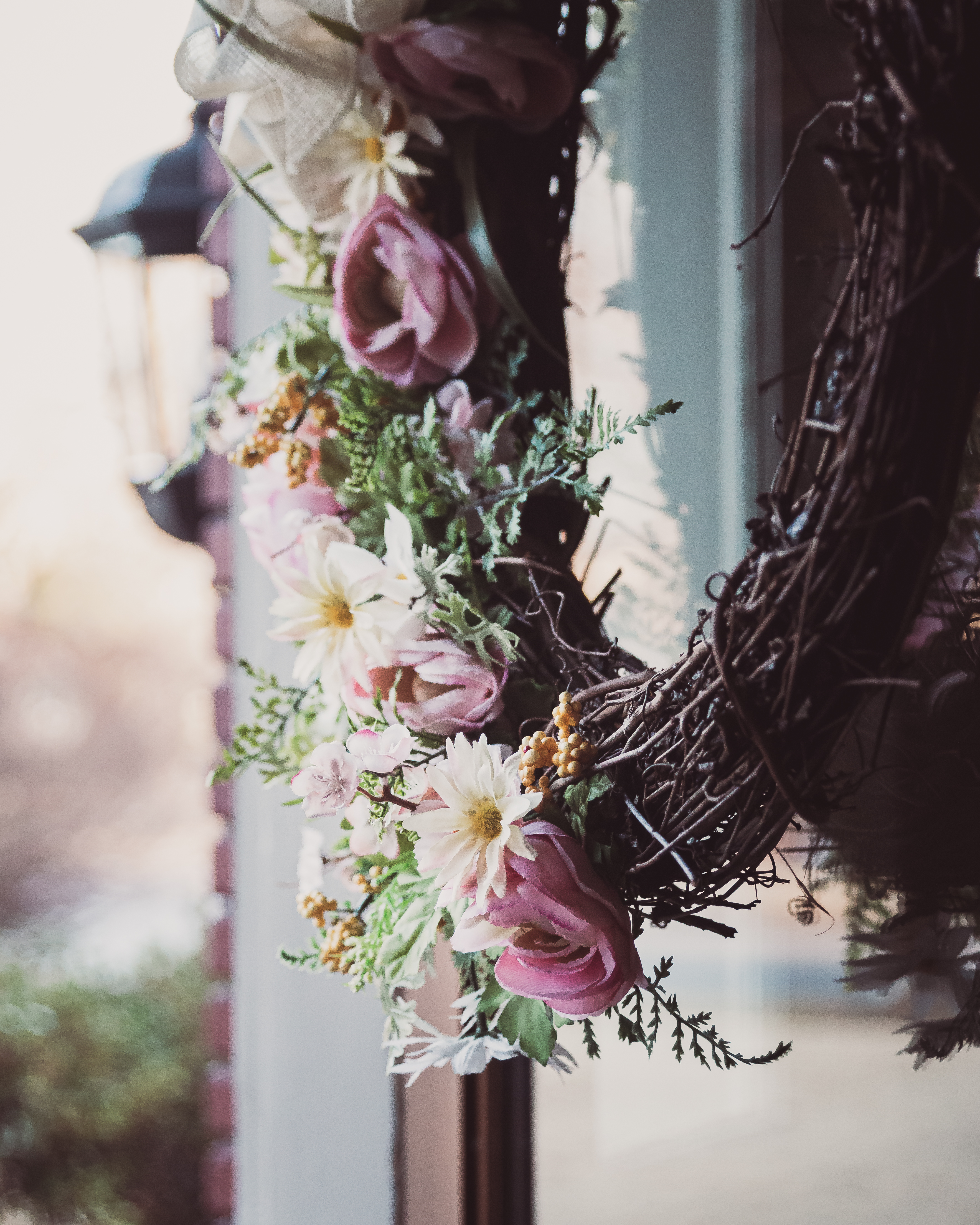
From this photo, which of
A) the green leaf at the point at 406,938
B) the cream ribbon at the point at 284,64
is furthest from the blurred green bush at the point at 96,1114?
the cream ribbon at the point at 284,64

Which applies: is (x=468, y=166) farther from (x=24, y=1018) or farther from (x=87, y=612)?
(x=87, y=612)

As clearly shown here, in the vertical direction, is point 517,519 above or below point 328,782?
above

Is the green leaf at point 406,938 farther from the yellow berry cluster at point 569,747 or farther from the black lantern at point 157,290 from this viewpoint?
A: the black lantern at point 157,290

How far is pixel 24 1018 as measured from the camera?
183cm

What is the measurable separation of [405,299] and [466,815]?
0.30 meters

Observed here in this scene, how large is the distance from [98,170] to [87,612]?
1405mm

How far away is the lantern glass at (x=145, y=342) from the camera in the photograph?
970mm

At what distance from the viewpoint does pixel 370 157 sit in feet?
1.78

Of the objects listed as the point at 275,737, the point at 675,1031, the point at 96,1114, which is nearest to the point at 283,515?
the point at 275,737

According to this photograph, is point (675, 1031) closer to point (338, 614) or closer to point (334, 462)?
point (338, 614)

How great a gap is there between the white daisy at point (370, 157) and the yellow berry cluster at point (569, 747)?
1.04 feet

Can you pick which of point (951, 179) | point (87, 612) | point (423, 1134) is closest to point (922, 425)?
point (951, 179)

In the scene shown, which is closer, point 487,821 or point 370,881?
point 487,821

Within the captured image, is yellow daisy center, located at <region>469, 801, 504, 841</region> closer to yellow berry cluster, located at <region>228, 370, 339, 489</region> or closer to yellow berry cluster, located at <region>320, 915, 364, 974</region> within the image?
yellow berry cluster, located at <region>320, 915, 364, 974</region>
